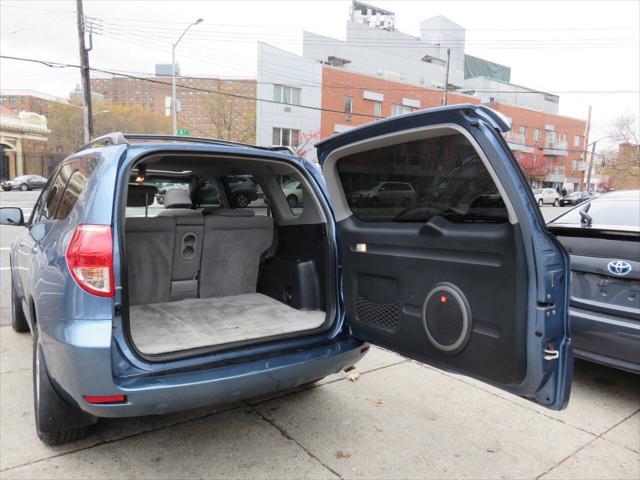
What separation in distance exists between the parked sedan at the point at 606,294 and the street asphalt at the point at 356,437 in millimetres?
519

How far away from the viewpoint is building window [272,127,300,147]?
34.8 metres

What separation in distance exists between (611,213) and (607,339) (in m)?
1.64

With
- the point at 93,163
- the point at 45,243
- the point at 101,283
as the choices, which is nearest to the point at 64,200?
the point at 45,243

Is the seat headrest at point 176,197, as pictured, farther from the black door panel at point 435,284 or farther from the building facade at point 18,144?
the building facade at point 18,144

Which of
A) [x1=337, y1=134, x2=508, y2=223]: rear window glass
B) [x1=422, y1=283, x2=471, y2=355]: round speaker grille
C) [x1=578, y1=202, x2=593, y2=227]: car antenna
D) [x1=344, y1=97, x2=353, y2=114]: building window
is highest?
[x1=344, y1=97, x2=353, y2=114]: building window

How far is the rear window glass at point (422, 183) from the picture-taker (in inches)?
81.6

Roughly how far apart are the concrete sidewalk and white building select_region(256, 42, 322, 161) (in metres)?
30.0

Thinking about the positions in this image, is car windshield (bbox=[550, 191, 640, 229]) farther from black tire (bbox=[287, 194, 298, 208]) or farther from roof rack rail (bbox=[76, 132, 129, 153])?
roof rack rail (bbox=[76, 132, 129, 153])

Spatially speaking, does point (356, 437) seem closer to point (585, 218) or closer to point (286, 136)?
point (585, 218)

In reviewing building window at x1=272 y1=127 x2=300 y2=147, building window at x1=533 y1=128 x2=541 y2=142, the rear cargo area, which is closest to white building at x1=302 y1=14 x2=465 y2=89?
building window at x1=272 y1=127 x2=300 y2=147

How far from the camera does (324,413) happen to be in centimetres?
325

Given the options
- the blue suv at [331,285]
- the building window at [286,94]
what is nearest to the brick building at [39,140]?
the building window at [286,94]

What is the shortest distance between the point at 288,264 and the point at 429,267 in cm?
154

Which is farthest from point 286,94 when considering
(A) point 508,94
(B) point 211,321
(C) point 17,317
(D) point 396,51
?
(A) point 508,94
